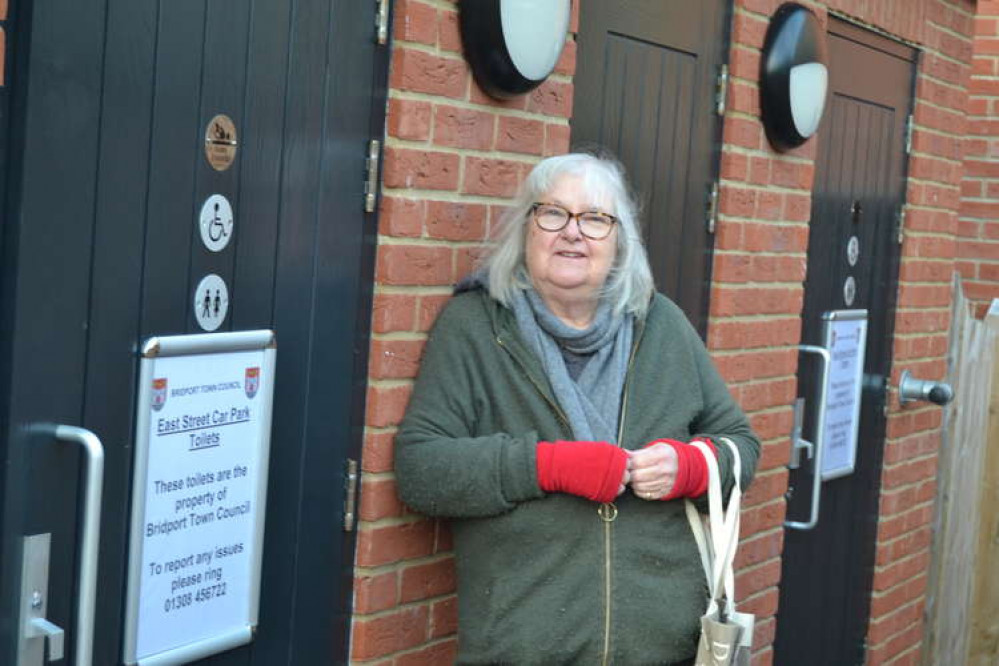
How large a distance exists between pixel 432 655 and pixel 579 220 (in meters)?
1.04

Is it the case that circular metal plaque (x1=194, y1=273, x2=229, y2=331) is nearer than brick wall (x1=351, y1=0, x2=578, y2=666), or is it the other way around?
circular metal plaque (x1=194, y1=273, x2=229, y2=331)

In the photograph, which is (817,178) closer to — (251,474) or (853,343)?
(853,343)

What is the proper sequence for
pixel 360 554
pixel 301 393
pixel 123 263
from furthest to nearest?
pixel 360 554
pixel 301 393
pixel 123 263

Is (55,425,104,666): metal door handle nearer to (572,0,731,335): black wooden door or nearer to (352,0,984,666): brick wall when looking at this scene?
(352,0,984,666): brick wall

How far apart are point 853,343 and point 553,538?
264 centimetres

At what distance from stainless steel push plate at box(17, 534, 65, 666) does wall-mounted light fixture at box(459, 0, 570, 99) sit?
142 cm

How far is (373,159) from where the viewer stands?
3051 mm

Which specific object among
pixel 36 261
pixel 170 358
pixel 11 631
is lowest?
pixel 11 631

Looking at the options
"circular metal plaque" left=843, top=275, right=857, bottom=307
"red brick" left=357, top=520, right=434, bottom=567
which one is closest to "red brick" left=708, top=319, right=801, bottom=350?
"circular metal plaque" left=843, top=275, right=857, bottom=307

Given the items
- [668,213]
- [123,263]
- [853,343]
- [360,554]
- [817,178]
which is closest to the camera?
[123,263]

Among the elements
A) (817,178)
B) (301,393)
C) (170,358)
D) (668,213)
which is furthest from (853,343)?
(170,358)

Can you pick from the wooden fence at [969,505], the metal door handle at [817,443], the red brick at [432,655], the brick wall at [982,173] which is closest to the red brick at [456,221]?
the red brick at [432,655]

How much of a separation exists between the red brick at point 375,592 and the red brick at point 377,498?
134 mm

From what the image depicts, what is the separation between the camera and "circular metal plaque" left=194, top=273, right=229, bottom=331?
2650 millimetres
